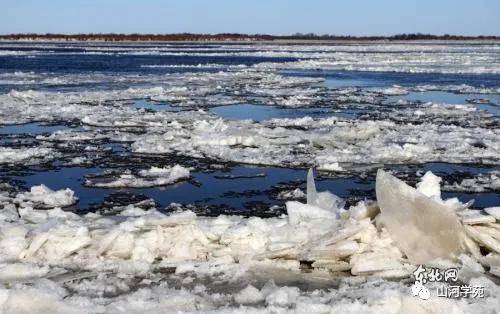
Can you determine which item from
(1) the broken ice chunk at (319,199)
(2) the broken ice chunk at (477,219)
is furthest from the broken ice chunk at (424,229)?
(1) the broken ice chunk at (319,199)

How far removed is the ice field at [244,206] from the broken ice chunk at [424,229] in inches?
0.4

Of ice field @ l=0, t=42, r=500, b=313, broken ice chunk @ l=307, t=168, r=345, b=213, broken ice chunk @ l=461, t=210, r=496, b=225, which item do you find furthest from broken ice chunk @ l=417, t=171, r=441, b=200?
broken ice chunk @ l=307, t=168, r=345, b=213

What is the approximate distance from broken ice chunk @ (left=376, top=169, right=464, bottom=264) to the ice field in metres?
0.01

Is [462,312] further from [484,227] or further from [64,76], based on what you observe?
[64,76]

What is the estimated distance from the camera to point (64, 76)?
1053 inches

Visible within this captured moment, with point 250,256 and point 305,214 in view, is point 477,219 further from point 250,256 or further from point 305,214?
point 250,256

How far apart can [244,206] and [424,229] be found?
2805 millimetres

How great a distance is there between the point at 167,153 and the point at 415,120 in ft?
20.5

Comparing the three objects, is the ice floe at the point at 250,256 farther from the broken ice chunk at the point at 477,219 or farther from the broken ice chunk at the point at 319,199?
the broken ice chunk at the point at 319,199

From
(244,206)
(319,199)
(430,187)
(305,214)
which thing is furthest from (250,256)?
(244,206)

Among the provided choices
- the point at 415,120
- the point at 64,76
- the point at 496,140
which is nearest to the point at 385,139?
the point at 496,140

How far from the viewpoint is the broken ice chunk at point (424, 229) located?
15.3 feet

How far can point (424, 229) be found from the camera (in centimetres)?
470

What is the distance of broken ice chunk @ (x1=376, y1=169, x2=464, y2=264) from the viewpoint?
15.3 feet
